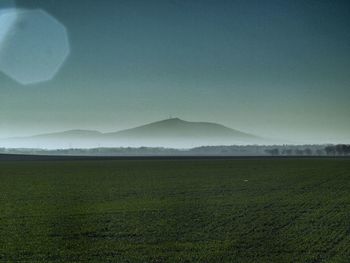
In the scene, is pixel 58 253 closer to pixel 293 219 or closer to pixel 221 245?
pixel 221 245

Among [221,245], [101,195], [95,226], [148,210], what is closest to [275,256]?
[221,245]

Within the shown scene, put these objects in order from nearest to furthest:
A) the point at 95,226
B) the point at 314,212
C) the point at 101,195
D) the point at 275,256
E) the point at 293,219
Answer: the point at 275,256 → the point at 95,226 → the point at 293,219 → the point at 314,212 → the point at 101,195

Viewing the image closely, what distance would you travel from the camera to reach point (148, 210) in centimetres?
2350

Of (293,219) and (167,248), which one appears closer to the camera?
(167,248)

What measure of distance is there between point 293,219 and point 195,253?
7.94 meters

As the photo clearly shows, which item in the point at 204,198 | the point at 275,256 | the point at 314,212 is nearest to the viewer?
the point at 275,256

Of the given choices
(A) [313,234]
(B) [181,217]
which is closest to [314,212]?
(A) [313,234]

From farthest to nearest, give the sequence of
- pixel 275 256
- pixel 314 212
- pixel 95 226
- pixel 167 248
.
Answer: pixel 314 212
pixel 95 226
pixel 167 248
pixel 275 256

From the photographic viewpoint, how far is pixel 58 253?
563 inches

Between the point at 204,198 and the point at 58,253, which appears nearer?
the point at 58,253

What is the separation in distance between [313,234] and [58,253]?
9.79m

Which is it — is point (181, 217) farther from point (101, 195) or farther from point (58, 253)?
point (101, 195)

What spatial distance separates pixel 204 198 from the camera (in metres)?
28.6

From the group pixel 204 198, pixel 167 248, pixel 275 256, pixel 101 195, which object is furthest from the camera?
pixel 101 195
